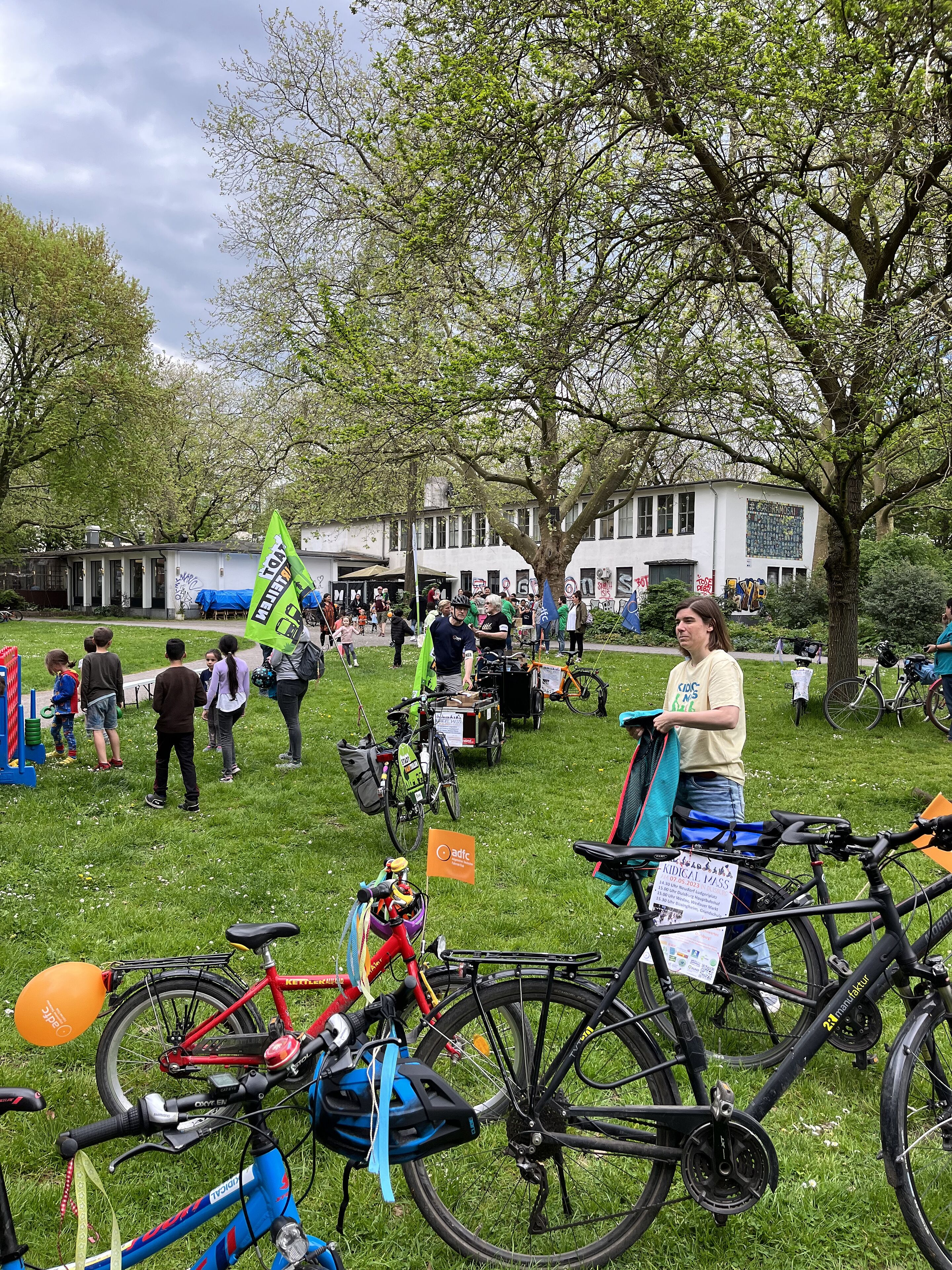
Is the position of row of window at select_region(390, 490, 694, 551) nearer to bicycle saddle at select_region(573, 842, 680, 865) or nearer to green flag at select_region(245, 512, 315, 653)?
green flag at select_region(245, 512, 315, 653)

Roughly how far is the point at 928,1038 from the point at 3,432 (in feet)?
127

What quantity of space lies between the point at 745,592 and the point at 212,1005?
1526 inches

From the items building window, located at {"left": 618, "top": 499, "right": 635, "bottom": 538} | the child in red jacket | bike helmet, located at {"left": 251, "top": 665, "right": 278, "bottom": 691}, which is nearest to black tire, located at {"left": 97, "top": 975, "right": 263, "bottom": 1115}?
the child in red jacket

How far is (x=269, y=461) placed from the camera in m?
25.3

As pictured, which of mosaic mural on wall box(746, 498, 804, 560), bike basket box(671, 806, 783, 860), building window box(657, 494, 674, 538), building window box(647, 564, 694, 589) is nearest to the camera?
bike basket box(671, 806, 783, 860)

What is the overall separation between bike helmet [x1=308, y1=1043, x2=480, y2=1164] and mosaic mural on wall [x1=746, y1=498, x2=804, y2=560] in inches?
1579

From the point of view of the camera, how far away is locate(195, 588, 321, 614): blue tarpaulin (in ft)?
140

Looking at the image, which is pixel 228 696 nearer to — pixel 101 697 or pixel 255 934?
pixel 101 697

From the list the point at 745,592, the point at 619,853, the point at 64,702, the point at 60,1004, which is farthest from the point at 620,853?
the point at 745,592

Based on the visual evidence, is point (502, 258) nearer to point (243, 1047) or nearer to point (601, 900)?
point (601, 900)

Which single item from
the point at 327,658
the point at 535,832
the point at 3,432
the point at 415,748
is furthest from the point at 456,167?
the point at 3,432

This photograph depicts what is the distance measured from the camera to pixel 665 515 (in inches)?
1666

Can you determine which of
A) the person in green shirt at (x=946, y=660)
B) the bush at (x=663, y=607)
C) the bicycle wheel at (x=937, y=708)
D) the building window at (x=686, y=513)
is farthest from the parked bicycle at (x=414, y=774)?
the building window at (x=686, y=513)

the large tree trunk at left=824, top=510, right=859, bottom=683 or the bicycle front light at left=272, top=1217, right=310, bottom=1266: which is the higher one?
the large tree trunk at left=824, top=510, right=859, bottom=683
